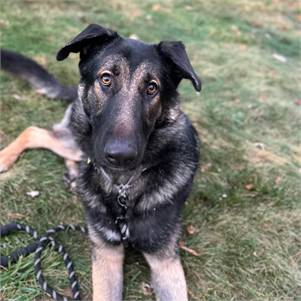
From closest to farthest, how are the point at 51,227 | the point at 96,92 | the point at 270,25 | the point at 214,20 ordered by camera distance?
the point at 96,92 → the point at 51,227 → the point at 214,20 → the point at 270,25

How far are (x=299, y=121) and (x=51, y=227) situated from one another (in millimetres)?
3799

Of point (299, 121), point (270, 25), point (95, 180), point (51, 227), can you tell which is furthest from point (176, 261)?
point (270, 25)

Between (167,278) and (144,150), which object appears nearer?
(144,150)

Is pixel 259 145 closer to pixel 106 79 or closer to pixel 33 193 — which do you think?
pixel 33 193

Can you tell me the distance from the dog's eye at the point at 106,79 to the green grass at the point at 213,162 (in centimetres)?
138

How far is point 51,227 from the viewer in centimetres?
348

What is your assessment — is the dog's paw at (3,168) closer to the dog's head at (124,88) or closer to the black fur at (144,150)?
the black fur at (144,150)

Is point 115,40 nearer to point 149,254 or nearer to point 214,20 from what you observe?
point 149,254

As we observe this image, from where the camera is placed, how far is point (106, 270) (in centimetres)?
295

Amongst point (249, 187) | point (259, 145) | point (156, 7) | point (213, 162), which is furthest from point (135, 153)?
point (156, 7)

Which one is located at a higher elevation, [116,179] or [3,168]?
[116,179]

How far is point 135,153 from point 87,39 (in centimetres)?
87

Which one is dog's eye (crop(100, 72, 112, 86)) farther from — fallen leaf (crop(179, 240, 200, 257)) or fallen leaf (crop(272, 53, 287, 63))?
fallen leaf (crop(272, 53, 287, 63))

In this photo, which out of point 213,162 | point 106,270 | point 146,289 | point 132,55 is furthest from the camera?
point 213,162
